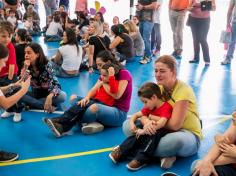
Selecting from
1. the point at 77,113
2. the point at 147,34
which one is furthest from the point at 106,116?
the point at 147,34

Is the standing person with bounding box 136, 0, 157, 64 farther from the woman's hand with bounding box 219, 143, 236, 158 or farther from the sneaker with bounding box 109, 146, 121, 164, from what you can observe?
the woman's hand with bounding box 219, 143, 236, 158

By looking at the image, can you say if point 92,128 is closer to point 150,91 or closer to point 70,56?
point 150,91

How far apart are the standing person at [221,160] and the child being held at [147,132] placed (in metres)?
0.59

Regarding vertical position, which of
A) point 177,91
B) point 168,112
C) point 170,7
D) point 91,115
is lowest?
point 91,115

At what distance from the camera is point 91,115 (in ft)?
11.7

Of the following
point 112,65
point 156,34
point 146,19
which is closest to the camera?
point 112,65

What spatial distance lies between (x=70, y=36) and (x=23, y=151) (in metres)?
2.74

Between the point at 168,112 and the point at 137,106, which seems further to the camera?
the point at 137,106

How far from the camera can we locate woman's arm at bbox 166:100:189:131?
2811 mm

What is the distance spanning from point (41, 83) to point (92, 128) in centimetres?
100

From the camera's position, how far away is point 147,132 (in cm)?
288

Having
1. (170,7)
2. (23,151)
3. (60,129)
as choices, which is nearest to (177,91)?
(60,129)

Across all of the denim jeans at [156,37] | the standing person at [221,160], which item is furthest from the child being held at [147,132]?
the denim jeans at [156,37]

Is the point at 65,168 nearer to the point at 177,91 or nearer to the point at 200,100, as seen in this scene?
the point at 177,91
